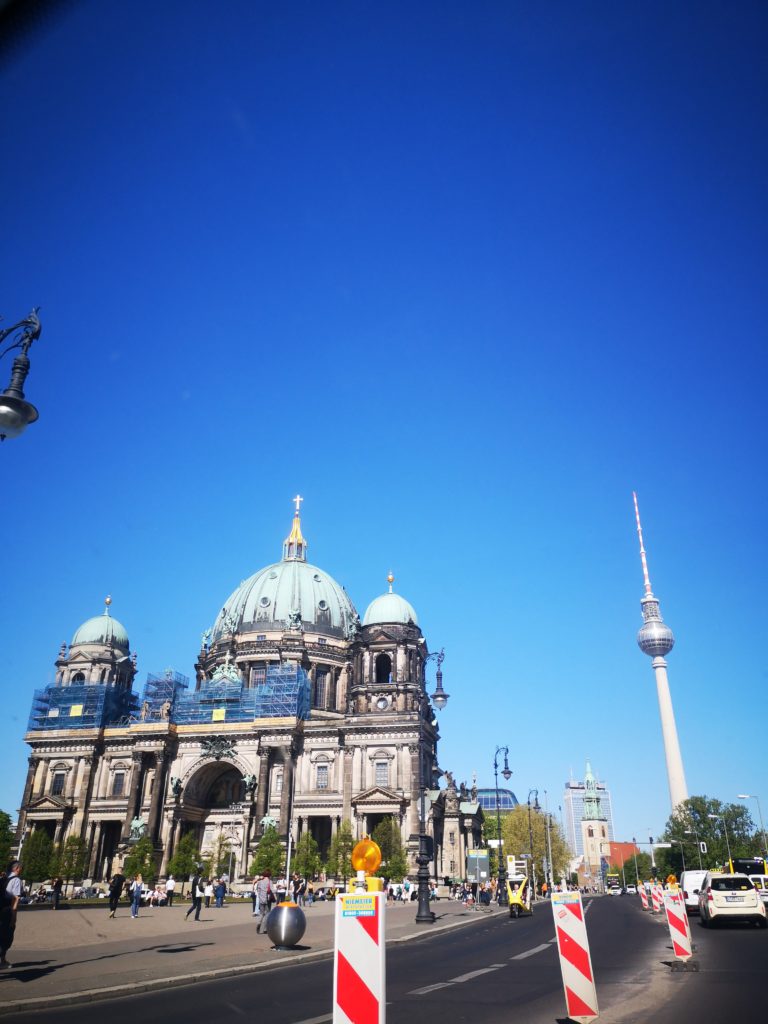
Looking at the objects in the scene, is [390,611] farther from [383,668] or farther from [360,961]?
[360,961]

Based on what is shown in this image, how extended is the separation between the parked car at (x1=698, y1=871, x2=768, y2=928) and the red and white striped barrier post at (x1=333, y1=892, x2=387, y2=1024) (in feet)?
85.1

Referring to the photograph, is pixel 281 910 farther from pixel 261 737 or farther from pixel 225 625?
pixel 225 625

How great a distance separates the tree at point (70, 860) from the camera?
64250 millimetres

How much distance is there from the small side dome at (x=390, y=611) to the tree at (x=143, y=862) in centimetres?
2893

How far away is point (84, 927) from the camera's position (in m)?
28.4

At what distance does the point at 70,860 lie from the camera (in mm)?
64750

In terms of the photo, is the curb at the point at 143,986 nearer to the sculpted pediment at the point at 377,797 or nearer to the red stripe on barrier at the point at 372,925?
the red stripe on barrier at the point at 372,925

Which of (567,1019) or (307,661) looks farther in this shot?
(307,661)

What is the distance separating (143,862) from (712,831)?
64000mm

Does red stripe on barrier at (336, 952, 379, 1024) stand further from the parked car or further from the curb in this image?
the parked car

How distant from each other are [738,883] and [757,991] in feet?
61.6

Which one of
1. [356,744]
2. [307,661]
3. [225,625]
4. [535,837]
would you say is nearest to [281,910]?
[356,744]

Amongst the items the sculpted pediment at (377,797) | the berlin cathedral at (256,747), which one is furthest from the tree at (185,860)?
the sculpted pediment at (377,797)

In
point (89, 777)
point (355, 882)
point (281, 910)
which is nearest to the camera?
point (355, 882)
